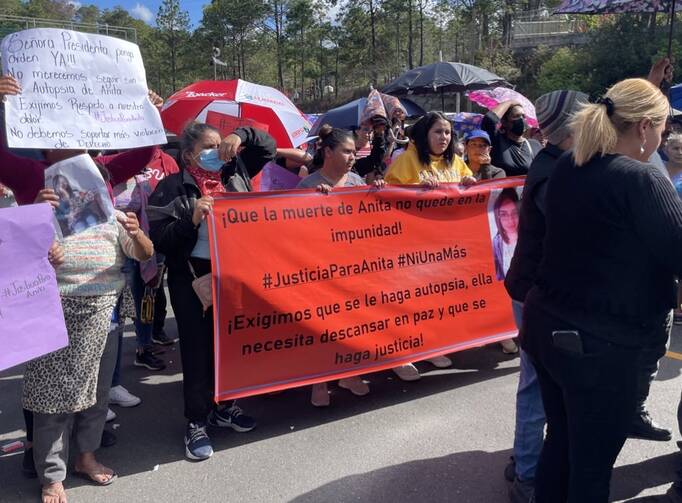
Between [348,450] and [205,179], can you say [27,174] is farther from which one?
[348,450]

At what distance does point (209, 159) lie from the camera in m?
3.16

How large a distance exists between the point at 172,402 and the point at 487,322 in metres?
2.13

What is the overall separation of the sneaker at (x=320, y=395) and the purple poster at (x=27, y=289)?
167 centimetres

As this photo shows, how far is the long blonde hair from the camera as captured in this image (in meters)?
1.83

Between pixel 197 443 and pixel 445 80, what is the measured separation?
938cm

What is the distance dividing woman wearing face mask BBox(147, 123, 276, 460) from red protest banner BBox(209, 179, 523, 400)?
0.36ft

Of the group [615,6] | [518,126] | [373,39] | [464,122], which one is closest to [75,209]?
[518,126]

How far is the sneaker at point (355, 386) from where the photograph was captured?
12.9 feet

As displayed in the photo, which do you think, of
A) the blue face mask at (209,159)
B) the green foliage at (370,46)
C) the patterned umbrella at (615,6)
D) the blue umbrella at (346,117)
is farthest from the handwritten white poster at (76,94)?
the green foliage at (370,46)

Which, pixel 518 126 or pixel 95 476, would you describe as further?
pixel 518 126

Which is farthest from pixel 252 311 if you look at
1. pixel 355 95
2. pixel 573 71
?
pixel 355 95

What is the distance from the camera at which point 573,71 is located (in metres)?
25.4

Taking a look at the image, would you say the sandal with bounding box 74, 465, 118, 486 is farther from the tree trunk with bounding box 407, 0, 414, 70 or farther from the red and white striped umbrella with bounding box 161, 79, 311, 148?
the tree trunk with bounding box 407, 0, 414, 70

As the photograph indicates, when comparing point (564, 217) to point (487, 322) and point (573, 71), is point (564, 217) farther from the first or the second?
point (573, 71)
